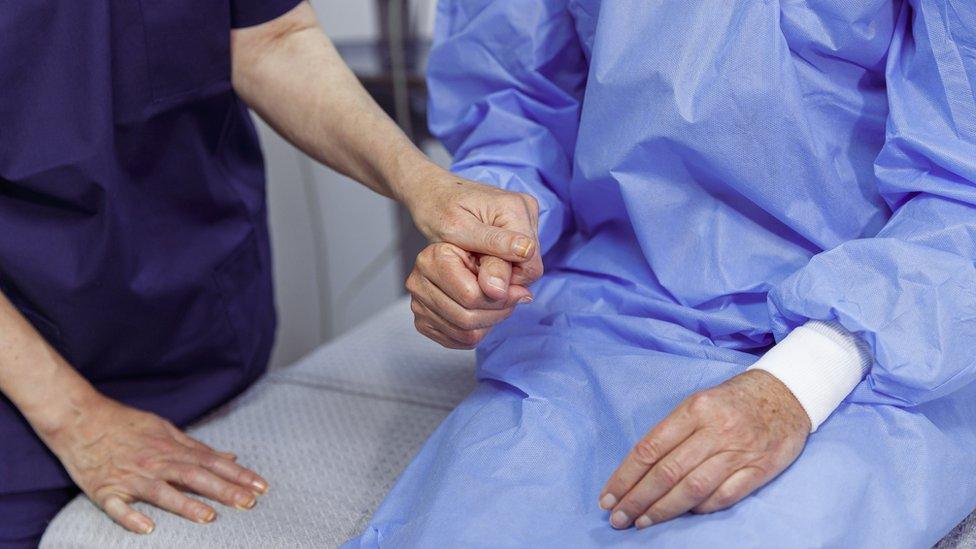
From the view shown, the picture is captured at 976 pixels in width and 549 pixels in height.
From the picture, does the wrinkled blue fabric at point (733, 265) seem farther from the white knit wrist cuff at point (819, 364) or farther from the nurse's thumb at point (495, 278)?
the nurse's thumb at point (495, 278)

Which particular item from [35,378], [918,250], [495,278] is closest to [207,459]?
[35,378]

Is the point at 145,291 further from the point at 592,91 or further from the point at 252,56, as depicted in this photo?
the point at 592,91

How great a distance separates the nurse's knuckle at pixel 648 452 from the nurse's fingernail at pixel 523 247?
15 centimetres

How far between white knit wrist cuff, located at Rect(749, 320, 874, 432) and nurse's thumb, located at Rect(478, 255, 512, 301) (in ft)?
0.61

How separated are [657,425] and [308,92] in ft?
1.77

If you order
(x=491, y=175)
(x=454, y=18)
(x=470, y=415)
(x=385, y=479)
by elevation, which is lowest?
(x=385, y=479)

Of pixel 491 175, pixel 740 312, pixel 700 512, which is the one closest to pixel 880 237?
pixel 740 312

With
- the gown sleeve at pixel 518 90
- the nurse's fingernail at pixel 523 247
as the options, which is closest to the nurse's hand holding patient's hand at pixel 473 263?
the nurse's fingernail at pixel 523 247

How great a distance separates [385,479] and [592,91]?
394mm

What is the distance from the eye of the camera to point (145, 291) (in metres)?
1.00

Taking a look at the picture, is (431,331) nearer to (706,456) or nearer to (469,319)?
(469,319)

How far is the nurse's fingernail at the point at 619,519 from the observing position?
686 mm

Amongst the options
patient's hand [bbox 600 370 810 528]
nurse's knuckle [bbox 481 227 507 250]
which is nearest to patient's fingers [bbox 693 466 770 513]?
patient's hand [bbox 600 370 810 528]

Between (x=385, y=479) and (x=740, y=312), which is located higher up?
(x=740, y=312)
